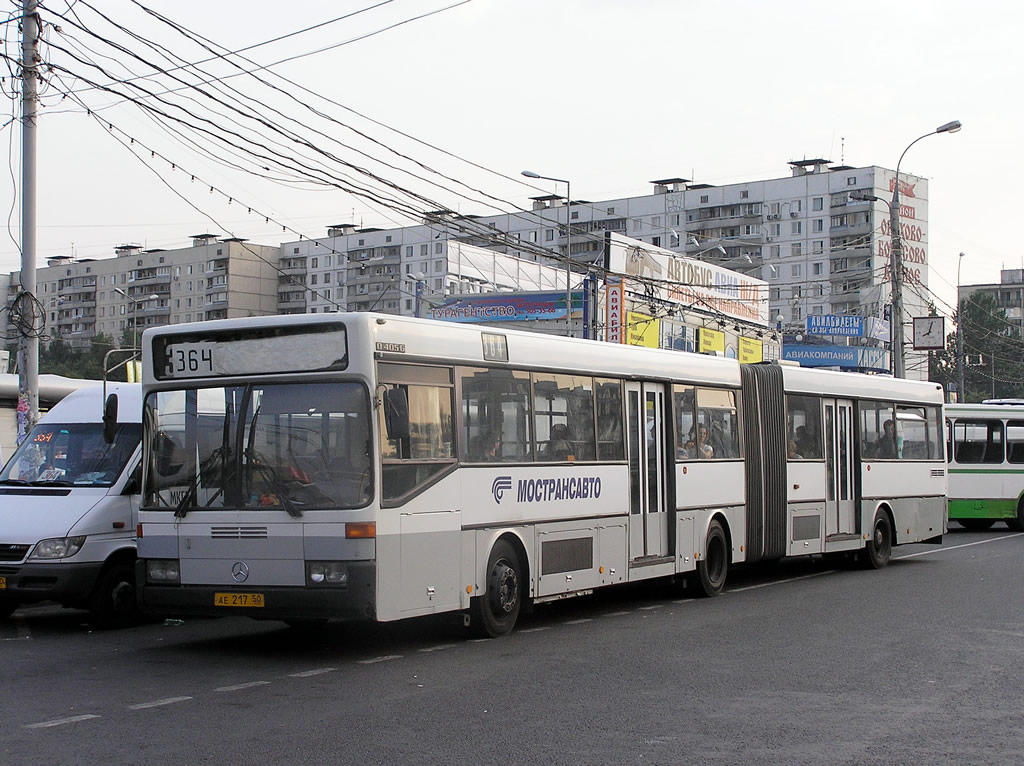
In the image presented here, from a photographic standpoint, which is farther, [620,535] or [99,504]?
[620,535]

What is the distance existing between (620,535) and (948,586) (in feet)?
17.7

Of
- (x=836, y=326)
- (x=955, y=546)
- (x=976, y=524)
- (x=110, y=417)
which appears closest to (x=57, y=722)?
(x=110, y=417)

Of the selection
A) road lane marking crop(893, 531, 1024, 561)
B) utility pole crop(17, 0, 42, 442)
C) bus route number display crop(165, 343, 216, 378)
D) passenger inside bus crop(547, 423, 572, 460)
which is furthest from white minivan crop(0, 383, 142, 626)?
road lane marking crop(893, 531, 1024, 561)

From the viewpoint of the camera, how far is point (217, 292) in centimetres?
11862

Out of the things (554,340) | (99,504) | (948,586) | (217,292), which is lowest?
(948,586)

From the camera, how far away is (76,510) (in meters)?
12.6

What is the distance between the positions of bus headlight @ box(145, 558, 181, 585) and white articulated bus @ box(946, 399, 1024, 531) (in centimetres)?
2361

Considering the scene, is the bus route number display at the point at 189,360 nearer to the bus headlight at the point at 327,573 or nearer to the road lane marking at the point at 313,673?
the bus headlight at the point at 327,573

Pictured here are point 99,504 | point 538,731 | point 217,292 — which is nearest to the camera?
point 538,731

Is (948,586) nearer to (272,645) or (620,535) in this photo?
(620,535)

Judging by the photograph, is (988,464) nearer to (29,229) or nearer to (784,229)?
(29,229)

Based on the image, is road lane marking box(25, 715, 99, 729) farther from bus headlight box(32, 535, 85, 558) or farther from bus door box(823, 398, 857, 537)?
bus door box(823, 398, 857, 537)

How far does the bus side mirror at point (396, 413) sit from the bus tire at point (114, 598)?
3.87 m

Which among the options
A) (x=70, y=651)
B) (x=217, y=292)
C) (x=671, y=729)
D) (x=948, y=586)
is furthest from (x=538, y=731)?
(x=217, y=292)
